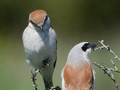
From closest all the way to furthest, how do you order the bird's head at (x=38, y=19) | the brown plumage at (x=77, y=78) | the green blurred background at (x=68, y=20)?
1. the brown plumage at (x=77, y=78)
2. the bird's head at (x=38, y=19)
3. the green blurred background at (x=68, y=20)

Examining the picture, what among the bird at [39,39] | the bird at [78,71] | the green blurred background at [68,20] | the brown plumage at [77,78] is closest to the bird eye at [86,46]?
the bird at [78,71]

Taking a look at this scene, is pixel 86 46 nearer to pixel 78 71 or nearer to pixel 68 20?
pixel 78 71

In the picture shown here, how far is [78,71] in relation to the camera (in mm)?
5312

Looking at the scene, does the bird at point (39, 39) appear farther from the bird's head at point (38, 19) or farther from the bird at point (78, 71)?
the bird at point (78, 71)

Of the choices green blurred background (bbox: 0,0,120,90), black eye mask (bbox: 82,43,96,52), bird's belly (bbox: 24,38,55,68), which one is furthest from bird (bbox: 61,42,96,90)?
green blurred background (bbox: 0,0,120,90)

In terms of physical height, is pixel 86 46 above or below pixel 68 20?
above

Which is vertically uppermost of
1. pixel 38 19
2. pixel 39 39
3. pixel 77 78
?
pixel 38 19

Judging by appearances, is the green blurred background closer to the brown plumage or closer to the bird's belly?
the bird's belly

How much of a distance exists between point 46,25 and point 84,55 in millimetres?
583

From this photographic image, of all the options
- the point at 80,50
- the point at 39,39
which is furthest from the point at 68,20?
the point at 80,50

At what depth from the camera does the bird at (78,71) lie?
5.25 meters

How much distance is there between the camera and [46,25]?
5.66 m

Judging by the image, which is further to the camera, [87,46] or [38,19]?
[38,19]

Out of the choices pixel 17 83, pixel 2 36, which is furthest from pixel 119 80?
pixel 2 36
